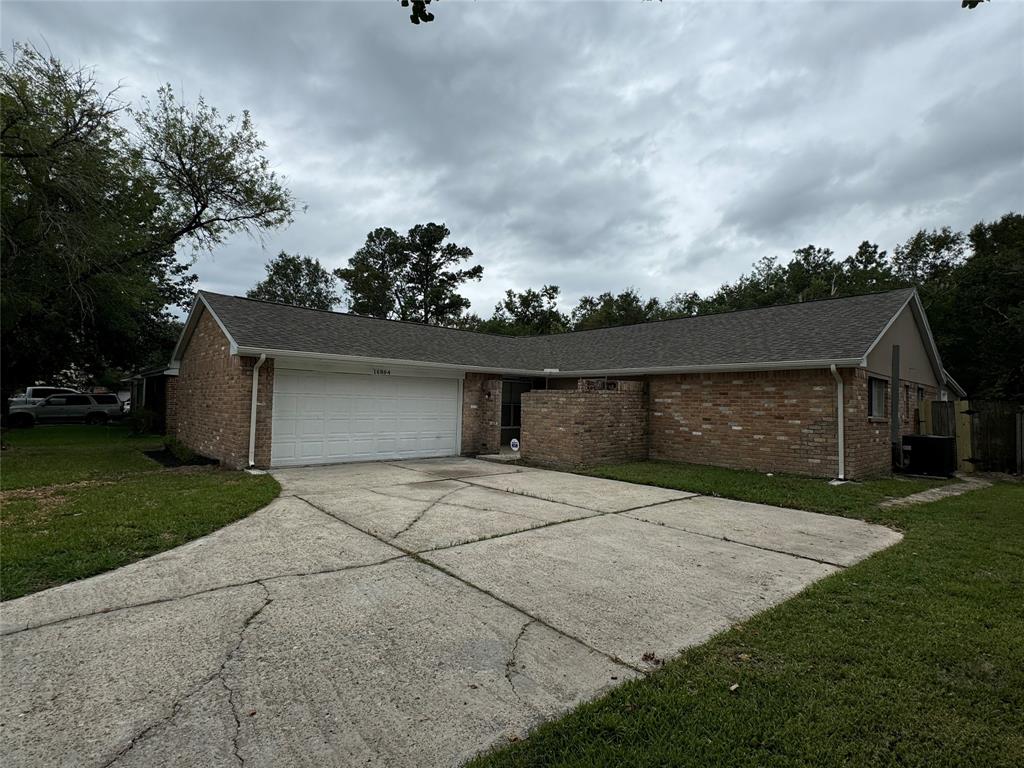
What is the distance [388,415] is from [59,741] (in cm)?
1017

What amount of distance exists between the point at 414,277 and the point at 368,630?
121 ft

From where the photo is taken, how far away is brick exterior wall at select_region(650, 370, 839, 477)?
9.90 m

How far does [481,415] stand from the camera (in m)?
13.9

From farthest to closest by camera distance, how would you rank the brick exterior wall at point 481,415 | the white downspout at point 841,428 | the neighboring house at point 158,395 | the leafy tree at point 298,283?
the leafy tree at point 298,283 < the neighboring house at point 158,395 < the brick exterior wall at point 481,415 < the white downspout at point 841,428

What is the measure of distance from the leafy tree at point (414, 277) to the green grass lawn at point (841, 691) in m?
35.1

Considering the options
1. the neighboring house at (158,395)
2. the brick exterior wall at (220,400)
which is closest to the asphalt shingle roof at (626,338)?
the brick exterior wall at (220,400)

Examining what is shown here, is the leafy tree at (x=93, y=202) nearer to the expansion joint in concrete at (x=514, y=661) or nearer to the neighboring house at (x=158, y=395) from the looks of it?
the neighboring house at (x=158, y=395)

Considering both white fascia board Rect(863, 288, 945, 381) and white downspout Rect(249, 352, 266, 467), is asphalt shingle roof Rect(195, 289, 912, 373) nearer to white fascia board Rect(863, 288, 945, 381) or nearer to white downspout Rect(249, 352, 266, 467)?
white fascia board Rect(863, 288, 945, 381)

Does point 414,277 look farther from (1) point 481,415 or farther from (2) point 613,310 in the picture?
(1) point 481,415

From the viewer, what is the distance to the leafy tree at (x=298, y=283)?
142 ft

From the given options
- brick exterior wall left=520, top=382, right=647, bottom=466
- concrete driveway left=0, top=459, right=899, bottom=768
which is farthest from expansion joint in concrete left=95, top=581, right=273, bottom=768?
brick exterior wall left=520, top=382, right=647, bottom=466

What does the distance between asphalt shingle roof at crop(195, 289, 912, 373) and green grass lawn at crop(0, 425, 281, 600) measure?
3.20m

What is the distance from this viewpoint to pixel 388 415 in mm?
12211

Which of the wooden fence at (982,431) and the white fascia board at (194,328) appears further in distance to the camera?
the wooden fence at (982,431)
